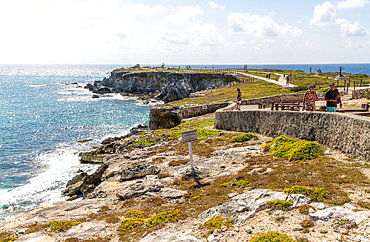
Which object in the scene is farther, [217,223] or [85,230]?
[85,230]

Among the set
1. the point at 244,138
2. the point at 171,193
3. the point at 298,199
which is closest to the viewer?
the point at 298,199

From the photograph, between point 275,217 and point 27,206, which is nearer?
point 275,217

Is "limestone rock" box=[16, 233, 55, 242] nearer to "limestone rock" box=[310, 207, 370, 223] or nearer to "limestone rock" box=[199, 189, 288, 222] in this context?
"limestone rock" box=[199, 189, 288, 222]

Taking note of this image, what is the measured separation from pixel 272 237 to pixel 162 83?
9763cm

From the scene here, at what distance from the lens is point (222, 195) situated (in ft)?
33.1

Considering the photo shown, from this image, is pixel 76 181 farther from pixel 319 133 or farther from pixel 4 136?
pixel 4 136

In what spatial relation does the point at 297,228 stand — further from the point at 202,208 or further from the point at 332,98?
the point at 332,98

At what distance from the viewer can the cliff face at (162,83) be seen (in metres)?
84.0

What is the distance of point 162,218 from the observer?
9062mm

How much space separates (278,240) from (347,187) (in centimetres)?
367

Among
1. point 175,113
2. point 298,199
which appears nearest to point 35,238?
point 298,199

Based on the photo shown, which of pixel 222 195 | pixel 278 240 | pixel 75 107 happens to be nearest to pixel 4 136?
pixel 75 107

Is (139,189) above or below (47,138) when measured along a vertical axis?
above

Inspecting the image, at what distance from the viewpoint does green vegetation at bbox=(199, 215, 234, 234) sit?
24.7ft
